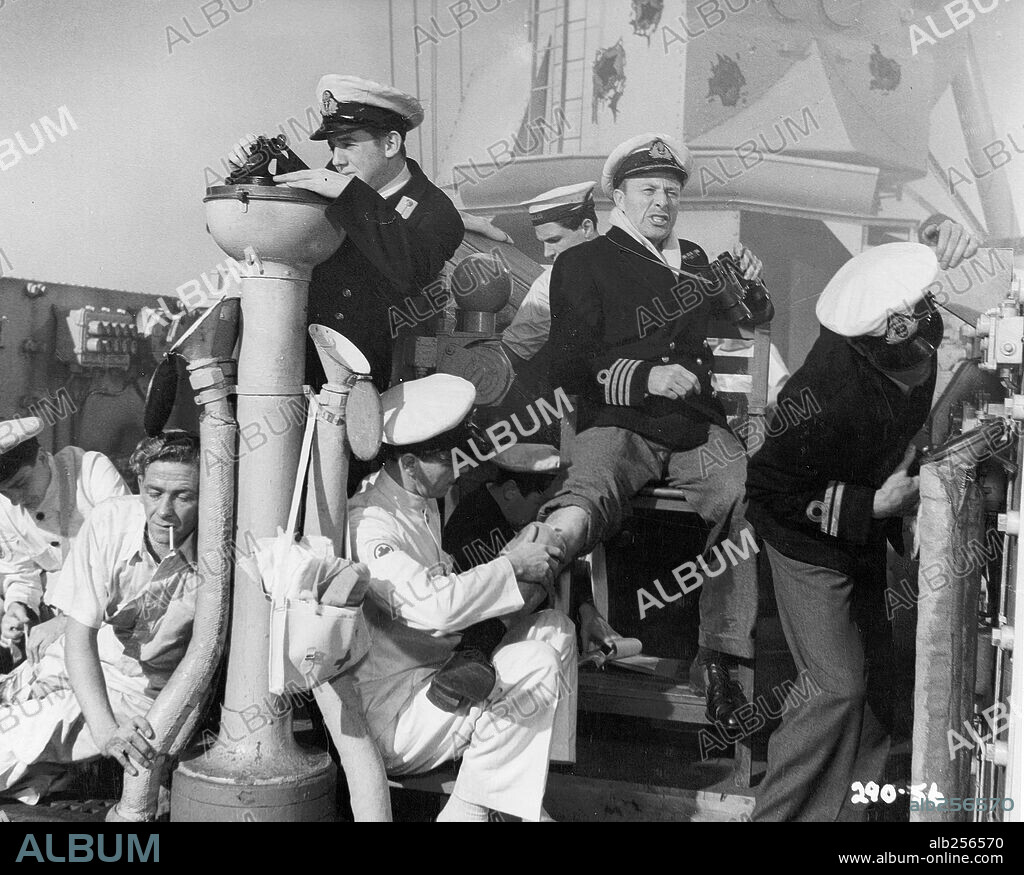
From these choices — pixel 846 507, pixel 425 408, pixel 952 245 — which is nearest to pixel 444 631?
pixel 425 408

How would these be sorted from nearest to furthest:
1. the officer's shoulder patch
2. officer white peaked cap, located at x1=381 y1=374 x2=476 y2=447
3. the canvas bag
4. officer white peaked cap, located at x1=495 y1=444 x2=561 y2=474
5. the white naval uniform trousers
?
the canvas bag, the white naval uniform trousers, officer white peaked cap, located at x1=381 y1=374 x2=476 y2=447, the officer's shoulder patch, officer white peaked cap, located at x1=495 y1=444 x2=561 y2=474

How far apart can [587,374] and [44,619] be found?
195 centimetres

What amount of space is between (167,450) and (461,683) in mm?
1081

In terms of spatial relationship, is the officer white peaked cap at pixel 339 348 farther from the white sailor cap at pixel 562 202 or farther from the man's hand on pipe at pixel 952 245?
the man's hand on pipe at pixel 952 245

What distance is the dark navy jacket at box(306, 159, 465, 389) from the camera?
3.12m

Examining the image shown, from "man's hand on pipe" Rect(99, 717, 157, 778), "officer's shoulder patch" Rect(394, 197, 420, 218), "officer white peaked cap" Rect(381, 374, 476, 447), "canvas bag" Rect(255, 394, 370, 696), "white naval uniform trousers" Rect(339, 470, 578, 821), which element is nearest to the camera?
"canvas bag" Rect(255, 394, 370, 696)

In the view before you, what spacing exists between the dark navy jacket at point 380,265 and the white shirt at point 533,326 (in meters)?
0.29

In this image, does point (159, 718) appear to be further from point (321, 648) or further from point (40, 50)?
point (40, 50)

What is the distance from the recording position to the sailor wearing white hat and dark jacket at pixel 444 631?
112 inches

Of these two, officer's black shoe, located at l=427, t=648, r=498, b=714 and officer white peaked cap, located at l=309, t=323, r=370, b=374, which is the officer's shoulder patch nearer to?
officer white peaked cap, located at l=309, t=323, r=370, b=374

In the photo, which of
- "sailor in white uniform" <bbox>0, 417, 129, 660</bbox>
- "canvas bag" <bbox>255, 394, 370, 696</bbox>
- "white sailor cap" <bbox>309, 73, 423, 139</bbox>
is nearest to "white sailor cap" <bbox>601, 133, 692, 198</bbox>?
"white sailor cap" <bbox>309, 73, 423, 139</bbox>

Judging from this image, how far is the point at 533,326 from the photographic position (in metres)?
3.40

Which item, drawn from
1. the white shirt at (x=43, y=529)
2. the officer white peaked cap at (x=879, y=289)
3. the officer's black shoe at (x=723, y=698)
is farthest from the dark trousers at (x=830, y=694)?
the white shirt at (x=43, y=529)

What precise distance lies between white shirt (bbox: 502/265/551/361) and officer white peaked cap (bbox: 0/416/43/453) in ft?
5.06
